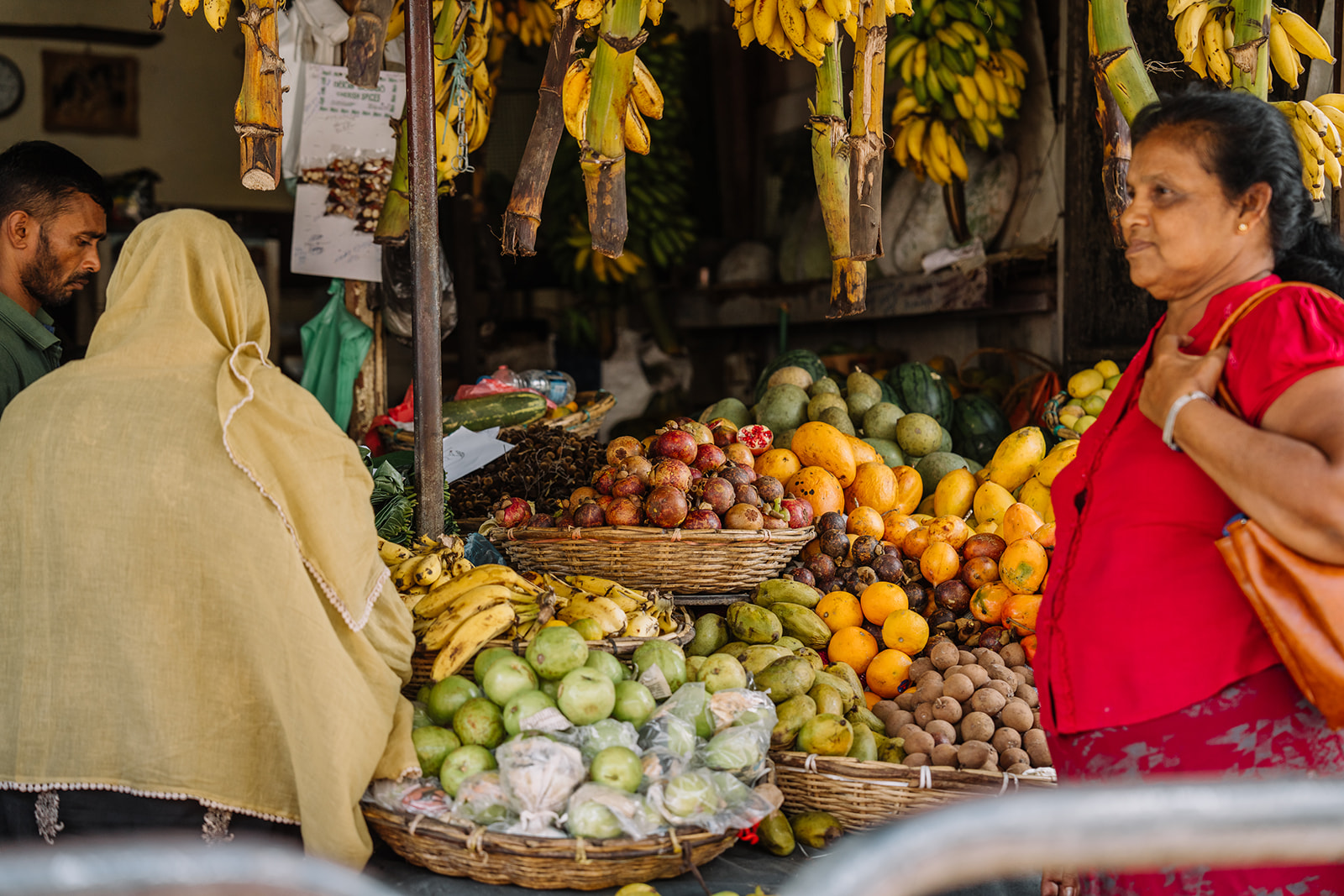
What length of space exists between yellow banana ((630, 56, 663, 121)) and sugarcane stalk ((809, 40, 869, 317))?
1.42 ft

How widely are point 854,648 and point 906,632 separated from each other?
16 centimetres

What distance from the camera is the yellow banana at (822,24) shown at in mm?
2598

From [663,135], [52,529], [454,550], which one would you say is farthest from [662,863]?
[663,135]

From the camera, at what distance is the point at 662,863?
2.04 metres

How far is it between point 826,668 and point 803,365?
211 cm

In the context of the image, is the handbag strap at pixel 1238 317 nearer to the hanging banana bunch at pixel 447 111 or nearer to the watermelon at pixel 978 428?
the hanging banana bunch at pixel 447 111

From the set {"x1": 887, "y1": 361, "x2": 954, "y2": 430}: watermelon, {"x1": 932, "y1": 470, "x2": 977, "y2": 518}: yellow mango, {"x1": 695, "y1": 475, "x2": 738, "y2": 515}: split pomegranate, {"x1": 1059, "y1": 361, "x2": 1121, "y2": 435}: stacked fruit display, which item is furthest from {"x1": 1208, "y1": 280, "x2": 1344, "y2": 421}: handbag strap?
{"x1": 887, "y1": 361, "x2": 954, "y2": 430}: watermelon

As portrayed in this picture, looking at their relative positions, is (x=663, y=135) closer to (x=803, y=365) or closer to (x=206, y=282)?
(x=803, y=365)

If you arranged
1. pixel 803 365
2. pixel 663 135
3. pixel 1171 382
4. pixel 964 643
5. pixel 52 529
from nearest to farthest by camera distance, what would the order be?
pixel 1171 382 < pixel 52 529 < pixel 964 643 < pixel 803 365 < pixel 663 135

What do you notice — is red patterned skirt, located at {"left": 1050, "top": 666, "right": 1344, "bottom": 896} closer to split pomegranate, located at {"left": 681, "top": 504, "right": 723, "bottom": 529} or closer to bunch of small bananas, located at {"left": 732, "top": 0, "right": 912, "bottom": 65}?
split pomegranate, located at {"left": 681, "top": 504, "right": 723, "bottom": 529}

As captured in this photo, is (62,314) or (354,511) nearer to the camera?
(354,511)

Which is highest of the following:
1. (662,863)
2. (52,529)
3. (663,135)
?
(663,135)

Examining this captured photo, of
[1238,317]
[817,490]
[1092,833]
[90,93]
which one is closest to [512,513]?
[817,490]

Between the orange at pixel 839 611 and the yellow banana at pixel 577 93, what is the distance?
5.20ft
